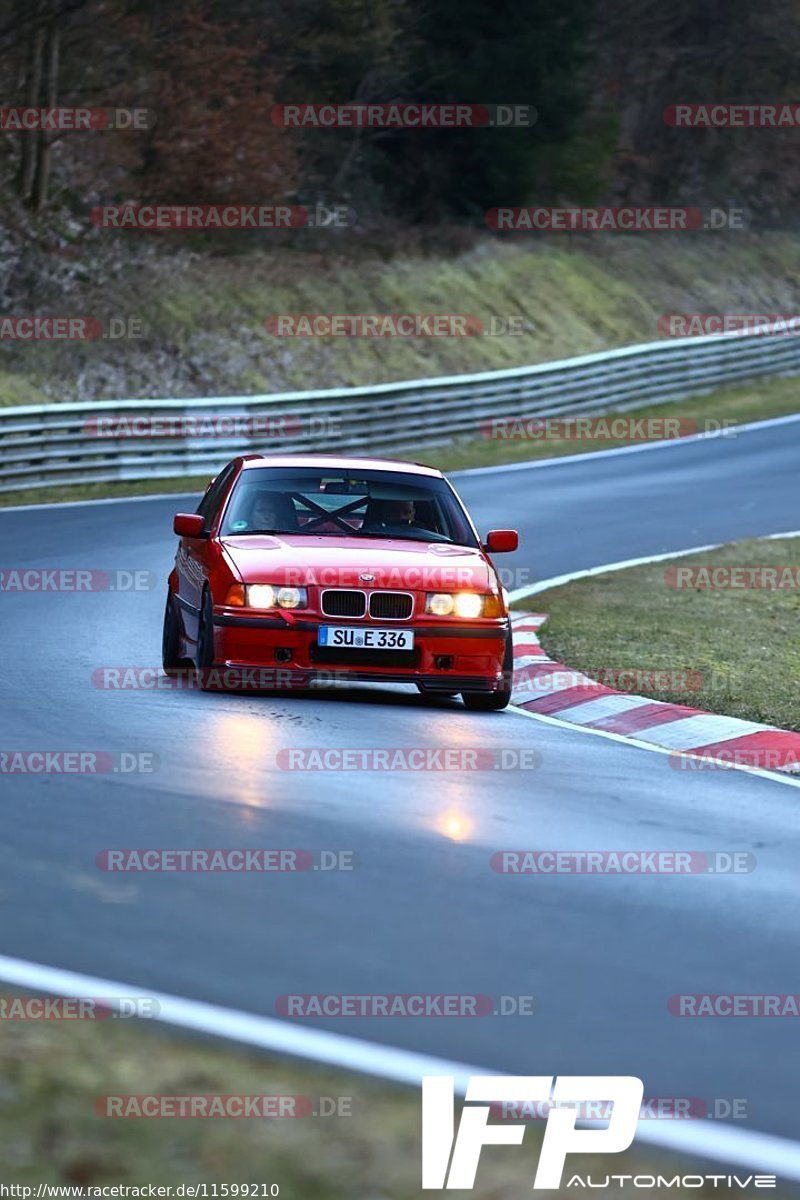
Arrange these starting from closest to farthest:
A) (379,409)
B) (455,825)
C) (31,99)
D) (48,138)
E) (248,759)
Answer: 1. (455,825)
2. (248,759)
3. (379,409)
4. (31,99)
5. (48,138)

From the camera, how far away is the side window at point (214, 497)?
1351cm

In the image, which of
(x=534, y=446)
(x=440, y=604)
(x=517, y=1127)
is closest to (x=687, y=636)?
(x=440, y=604)

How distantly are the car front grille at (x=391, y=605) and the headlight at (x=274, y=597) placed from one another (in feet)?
1.31

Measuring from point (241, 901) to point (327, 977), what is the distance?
3.27 ft

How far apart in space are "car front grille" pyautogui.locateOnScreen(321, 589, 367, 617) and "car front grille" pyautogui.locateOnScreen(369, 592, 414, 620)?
0.19 feet

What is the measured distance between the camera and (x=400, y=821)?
27.8ft

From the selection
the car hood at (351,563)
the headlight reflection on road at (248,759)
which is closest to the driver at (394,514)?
the car hood at (351,563)

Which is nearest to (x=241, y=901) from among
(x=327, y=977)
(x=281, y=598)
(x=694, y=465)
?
(x=327, y=977)

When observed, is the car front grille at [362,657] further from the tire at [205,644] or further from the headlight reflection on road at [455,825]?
the headlight reflection on road at [455,825]

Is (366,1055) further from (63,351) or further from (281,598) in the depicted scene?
(63,351)

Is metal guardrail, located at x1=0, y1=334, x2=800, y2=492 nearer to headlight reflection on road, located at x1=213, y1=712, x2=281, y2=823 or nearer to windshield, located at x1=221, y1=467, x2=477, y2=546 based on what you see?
windshield, located at x1=221, y1=467, x2=477, y2=546

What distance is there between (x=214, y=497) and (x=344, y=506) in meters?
1.12

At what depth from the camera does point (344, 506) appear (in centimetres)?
1318

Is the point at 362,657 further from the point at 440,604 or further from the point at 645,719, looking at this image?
the point at 645,719
